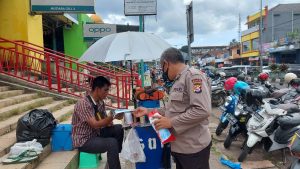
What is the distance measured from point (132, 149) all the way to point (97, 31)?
44.5 ft

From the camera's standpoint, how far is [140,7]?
23.7 feet

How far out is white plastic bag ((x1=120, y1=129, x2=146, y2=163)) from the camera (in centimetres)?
399

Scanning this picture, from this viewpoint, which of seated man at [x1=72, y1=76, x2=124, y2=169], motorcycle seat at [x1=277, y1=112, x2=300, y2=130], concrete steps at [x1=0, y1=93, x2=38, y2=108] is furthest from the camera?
concrete steps at [x1=0, y1=93, x2=38, y2=108]

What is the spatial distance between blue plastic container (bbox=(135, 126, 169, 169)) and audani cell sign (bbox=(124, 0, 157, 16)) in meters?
3.59

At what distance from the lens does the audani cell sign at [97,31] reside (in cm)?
1634

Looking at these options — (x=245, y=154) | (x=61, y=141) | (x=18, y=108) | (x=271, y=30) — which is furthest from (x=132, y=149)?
(x=271, y=30)

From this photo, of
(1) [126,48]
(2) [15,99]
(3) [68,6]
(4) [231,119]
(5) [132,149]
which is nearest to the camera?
(5) [132,149]

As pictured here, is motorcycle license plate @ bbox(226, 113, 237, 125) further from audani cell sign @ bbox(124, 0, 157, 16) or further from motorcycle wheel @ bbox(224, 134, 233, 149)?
audani cell sign @ bbox(124, 0, 157, 16)

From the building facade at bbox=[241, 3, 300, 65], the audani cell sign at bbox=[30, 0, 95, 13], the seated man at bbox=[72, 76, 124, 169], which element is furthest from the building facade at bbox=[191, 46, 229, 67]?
the seated man at bbox=[72, 76, 124, 169]

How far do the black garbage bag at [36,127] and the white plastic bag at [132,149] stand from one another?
4.35 feet

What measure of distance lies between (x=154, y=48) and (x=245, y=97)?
2.73 m

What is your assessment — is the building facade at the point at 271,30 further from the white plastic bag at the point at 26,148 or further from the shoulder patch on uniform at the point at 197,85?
the shoulder patch on uniform at the point at 197,85

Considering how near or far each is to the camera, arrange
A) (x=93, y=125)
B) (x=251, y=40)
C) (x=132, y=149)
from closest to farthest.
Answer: (x=93, y=125), (x=132, y=149), (x=251, y=40)

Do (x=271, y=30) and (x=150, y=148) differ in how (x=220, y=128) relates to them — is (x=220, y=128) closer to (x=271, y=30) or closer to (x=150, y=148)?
(x=150, y=148)
